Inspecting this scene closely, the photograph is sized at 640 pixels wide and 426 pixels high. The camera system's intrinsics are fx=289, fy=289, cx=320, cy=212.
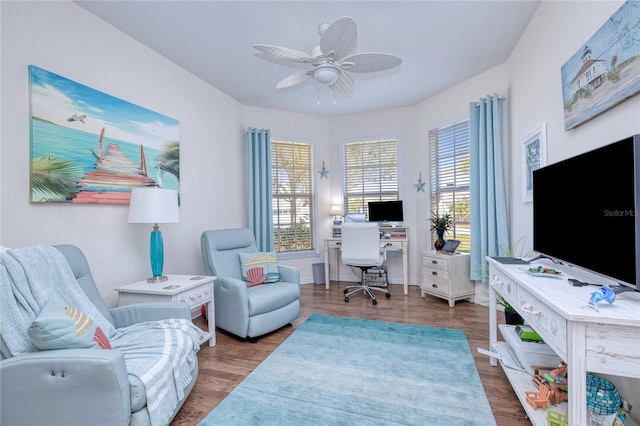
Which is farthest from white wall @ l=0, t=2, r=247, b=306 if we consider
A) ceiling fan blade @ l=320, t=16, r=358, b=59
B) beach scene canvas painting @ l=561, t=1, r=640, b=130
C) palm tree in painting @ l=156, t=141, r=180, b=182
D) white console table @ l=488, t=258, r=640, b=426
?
beach scene canvas painting @ l=561, t=1, r=640, b=130

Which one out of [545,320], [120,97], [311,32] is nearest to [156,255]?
[120,97]

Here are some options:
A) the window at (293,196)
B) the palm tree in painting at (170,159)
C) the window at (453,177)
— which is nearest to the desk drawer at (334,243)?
the window at (293,196)

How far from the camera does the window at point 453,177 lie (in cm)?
386

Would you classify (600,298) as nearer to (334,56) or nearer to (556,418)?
(556,418)

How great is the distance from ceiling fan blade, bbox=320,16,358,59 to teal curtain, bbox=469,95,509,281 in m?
2.09

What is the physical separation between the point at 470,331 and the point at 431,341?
50 cm

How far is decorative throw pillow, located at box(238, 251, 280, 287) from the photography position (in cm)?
304

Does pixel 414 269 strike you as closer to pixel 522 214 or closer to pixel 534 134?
pixel 522 214

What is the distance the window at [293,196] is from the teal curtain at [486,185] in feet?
8.03

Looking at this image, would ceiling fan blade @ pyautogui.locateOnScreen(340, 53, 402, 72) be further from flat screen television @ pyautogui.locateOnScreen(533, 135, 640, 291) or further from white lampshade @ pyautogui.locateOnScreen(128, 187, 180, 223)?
white lampshade @ pyautogui.locateOnScreen(128, 187, 180, 223)

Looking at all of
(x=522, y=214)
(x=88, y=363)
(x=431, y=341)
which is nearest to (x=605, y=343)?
(x=431, y=341)

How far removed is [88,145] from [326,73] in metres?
1.91

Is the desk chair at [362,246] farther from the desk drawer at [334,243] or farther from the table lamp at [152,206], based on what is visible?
the table lamp at [152,206]

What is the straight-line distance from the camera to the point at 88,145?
2.19 metres
